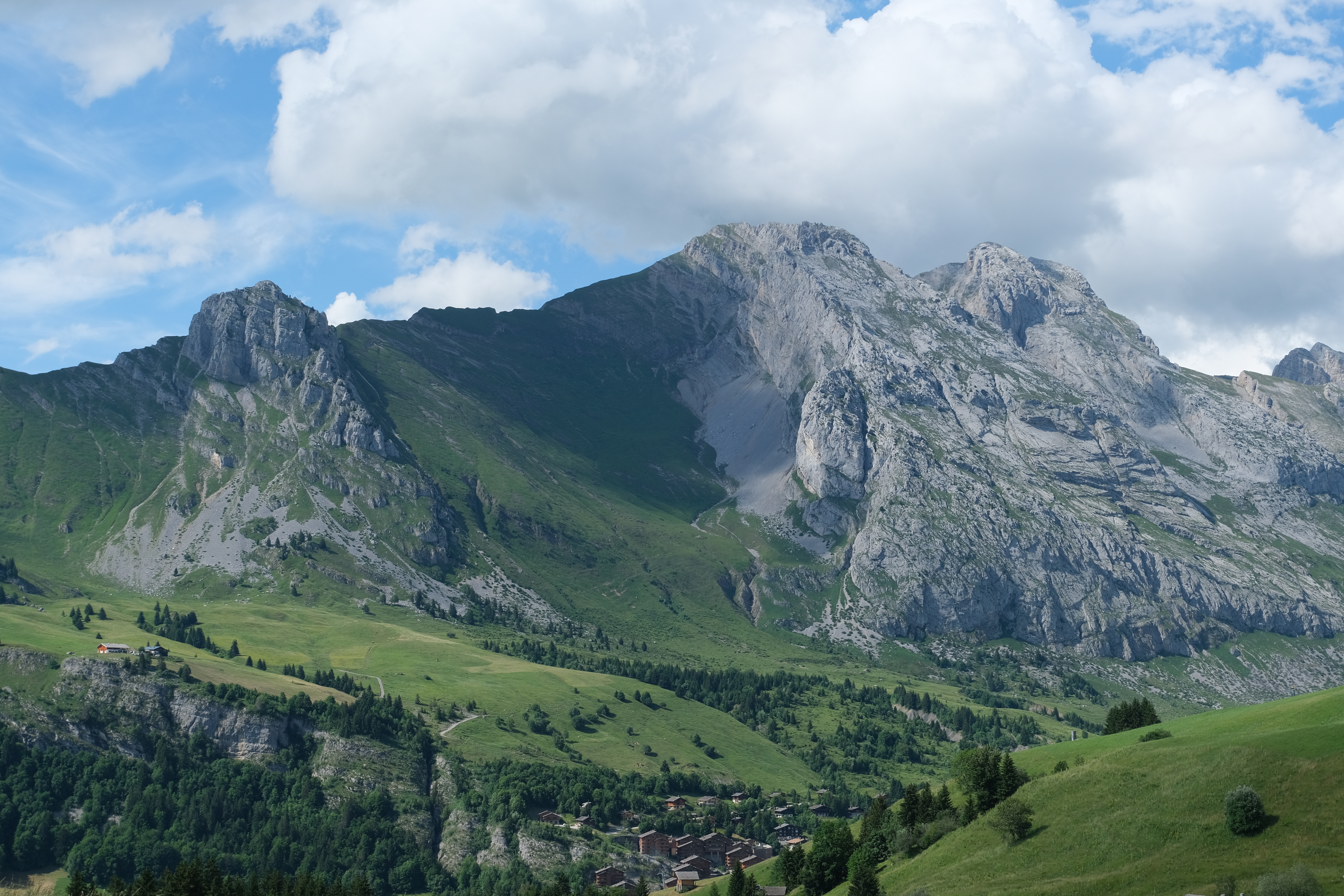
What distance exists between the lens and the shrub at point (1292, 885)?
82438 mm

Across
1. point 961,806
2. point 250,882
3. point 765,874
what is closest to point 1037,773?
point 961,806

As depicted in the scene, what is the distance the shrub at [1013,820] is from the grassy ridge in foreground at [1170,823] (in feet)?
2.80

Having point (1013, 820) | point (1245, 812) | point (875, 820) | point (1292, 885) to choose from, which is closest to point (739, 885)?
point (875, 820)

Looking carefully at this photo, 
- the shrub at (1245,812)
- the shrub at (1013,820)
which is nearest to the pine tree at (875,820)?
the shrub at (1013,820)

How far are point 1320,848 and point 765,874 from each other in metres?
86.1

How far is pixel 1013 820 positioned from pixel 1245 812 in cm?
2096

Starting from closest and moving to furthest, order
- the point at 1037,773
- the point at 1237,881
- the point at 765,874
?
1. the point at 1237,881
2. the point at 1037,773
3. the point at 765,874

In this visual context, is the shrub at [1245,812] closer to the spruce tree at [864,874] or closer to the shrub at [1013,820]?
the shrub at [1013,820]

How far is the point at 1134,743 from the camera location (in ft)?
419

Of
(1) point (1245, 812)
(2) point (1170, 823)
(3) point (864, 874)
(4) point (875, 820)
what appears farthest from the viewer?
(4) point (875, 820)

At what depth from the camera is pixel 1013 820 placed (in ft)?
360

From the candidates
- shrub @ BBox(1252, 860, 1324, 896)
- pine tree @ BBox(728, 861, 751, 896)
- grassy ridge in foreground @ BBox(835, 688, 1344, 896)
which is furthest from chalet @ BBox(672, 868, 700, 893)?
shrub @ BBox(1252, 860, 1324, 896)

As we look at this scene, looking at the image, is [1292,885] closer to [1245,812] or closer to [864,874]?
[1245,812]

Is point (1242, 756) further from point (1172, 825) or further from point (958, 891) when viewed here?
point (958, 891)
